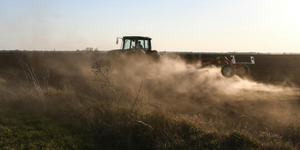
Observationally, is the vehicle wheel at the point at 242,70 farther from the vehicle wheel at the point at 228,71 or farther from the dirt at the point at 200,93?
the vehicle wheel at the point at 228,71

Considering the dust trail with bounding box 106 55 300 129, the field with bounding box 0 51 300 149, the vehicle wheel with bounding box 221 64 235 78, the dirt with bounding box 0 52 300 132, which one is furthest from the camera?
the vehicle wheel with bounding box 221 64 235 78

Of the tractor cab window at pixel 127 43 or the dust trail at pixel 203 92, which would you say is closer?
the dust trail at pixel 203 92

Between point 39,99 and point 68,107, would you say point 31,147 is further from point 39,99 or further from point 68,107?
point 39,99

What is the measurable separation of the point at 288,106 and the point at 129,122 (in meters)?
6.51

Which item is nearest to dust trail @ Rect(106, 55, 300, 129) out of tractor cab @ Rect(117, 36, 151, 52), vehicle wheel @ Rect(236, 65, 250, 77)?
vehicle wheel @ Rect(236, 65, 250, 77)

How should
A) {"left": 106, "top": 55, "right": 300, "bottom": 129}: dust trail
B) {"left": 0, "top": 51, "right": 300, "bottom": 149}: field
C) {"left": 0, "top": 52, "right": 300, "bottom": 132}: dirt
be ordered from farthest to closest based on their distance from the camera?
{"left": 106, "top": 55, "right": 300, "bottom": 129}: dust trail, {"left": 0, "top": 52, "right": 300, "bottom": 132}: dirt, {"left": 0, "top": 51, "right": 300, "bottom": 149}: field

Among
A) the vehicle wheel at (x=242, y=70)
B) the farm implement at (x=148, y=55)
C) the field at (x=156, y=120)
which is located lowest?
the field at (x=156, y=120)

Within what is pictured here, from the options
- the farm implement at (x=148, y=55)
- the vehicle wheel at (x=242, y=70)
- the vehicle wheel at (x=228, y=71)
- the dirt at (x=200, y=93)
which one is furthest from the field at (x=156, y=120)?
the vehicle wheel at (x=242, y=70)

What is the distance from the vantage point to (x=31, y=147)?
4680mm

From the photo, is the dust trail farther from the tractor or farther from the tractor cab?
the tractor cab

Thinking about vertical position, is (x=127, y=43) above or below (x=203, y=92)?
above

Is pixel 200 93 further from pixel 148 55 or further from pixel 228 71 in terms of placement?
pixel 148 55

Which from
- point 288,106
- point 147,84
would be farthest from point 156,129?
point 147,84

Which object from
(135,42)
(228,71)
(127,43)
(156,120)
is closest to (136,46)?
(135,42)
